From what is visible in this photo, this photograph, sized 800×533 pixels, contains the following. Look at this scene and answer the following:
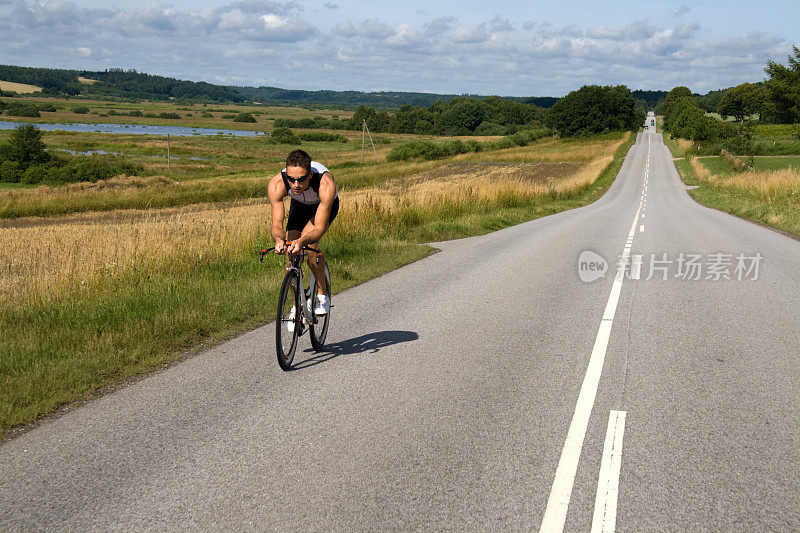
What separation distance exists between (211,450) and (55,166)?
59.9 metres

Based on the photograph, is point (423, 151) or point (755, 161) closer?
point (755, 161)

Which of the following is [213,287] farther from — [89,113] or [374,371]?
[89,113]

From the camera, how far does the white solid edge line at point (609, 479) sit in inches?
125

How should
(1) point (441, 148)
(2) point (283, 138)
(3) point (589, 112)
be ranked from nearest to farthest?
(1) point (441, 148), (2) point (283, 138), (3) point (589, 112)

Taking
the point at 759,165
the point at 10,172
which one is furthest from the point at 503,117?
the point at 10,172

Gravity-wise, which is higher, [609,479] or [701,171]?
[701,171]

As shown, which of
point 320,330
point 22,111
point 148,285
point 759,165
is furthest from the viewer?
point 22,111

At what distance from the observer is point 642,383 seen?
525 centimetres

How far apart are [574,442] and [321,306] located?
9.41ft

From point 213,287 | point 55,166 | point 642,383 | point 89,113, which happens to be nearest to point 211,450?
point 642,383

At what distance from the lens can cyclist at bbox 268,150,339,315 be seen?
521 centimetres

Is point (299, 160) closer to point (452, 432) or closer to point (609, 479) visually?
point (452, 432)

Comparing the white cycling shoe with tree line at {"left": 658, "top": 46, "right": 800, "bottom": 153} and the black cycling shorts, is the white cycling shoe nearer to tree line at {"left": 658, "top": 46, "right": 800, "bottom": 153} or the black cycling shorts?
the black cycling shorts

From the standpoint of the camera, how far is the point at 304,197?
18.0 feet
